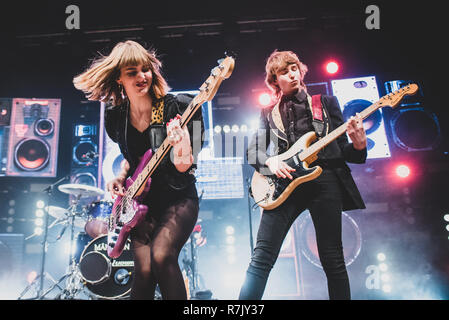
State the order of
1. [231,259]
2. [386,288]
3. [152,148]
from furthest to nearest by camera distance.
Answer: [231,259]
[386,288]
[152,148]

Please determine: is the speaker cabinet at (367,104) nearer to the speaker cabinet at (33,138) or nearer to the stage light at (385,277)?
the stage light at (385,277)

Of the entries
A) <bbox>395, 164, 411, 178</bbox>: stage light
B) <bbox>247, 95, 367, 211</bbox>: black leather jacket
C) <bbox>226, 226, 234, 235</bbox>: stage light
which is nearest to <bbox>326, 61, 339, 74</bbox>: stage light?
<bbox>395, 164, 411, 178</bbox>: stage light

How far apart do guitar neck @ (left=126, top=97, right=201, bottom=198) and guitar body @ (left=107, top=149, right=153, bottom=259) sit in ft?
0.12

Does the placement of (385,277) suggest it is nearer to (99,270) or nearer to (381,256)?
(381,256)

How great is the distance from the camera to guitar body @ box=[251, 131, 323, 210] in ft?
7.25

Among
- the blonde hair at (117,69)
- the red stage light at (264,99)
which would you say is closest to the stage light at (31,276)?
the blonde hair at (117,69)

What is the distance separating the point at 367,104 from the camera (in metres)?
6.02

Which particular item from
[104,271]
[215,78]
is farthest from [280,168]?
[104,271]

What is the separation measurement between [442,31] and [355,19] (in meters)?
1.59

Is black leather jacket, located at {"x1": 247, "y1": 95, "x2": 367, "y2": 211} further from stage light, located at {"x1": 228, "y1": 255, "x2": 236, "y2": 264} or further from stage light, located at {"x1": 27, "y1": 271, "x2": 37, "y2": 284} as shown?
stage light, located at {"x1": 27, "y1": 271, "x2": 37, "y2": 284}

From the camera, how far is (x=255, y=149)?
2.59m

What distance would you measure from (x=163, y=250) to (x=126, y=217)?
396 millimetres
